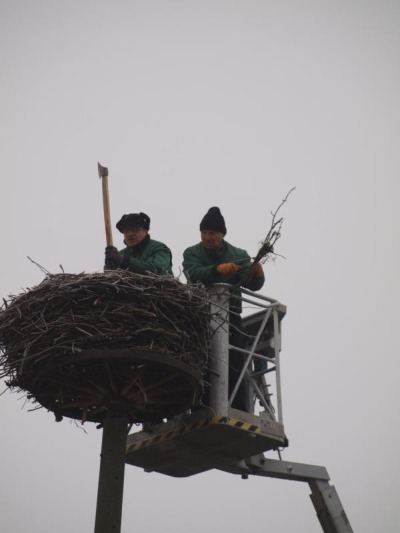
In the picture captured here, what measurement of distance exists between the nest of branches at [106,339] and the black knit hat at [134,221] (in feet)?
5.02

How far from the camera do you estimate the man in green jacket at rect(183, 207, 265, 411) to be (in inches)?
356

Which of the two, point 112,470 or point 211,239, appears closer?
point 112,470

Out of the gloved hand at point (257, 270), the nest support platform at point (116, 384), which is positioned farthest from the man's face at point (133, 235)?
the nest support platform at point (116, 384)

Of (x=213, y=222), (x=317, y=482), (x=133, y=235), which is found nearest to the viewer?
(x=133, y=235)

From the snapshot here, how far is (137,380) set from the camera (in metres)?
7.68

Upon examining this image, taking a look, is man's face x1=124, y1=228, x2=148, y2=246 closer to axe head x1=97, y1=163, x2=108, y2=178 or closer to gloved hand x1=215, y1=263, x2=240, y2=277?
axe head x1=97, y1=163, x2=108, y2=178

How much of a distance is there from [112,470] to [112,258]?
2.03 metres

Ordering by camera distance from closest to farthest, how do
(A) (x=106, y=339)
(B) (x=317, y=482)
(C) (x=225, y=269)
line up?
1. (A) (x=106, y=339)
2. (C) (x=225, y=269)
3. (B) (x=317, y=482)

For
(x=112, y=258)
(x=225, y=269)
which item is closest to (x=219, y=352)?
(x=225, y=269)

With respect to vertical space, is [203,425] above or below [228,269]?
below

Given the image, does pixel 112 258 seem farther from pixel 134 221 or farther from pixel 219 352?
pixel 219 352

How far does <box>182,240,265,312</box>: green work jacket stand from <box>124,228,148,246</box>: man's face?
56 cm

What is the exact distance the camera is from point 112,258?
8453mm

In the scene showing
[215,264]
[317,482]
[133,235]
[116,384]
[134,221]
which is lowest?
[116,384]
